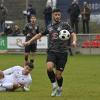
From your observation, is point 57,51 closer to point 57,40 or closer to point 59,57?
point 59,57

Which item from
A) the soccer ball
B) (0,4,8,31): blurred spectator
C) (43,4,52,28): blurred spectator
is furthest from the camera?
(0,4,8,31): blurred spectator

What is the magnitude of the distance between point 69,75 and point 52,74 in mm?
6499

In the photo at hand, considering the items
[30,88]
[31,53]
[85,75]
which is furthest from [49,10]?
[30,88]

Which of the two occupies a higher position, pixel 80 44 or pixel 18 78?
pixel 80 44

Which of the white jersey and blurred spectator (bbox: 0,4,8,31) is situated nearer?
the white jersey

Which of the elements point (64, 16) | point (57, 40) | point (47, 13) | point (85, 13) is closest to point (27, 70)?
point (57, 40)

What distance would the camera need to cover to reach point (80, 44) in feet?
111

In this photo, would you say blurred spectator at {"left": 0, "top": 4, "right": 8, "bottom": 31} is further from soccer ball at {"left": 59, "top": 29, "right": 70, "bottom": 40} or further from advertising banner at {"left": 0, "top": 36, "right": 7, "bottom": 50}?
soccer ball at {"left": 59, "top": 29, "right": 70, "bottom": 40}

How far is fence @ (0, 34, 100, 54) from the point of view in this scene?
3362cm

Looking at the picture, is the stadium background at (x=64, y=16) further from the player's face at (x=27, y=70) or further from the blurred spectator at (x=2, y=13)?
the player's face at (x=27, y=70)

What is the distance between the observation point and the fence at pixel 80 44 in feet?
110

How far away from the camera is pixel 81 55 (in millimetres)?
33125

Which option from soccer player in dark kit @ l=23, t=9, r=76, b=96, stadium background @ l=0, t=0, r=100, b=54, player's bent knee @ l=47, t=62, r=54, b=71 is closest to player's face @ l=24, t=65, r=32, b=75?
soccer player in dark kit @ l=23, t=9, r=76, b=96

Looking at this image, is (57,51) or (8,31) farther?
(8,31)
